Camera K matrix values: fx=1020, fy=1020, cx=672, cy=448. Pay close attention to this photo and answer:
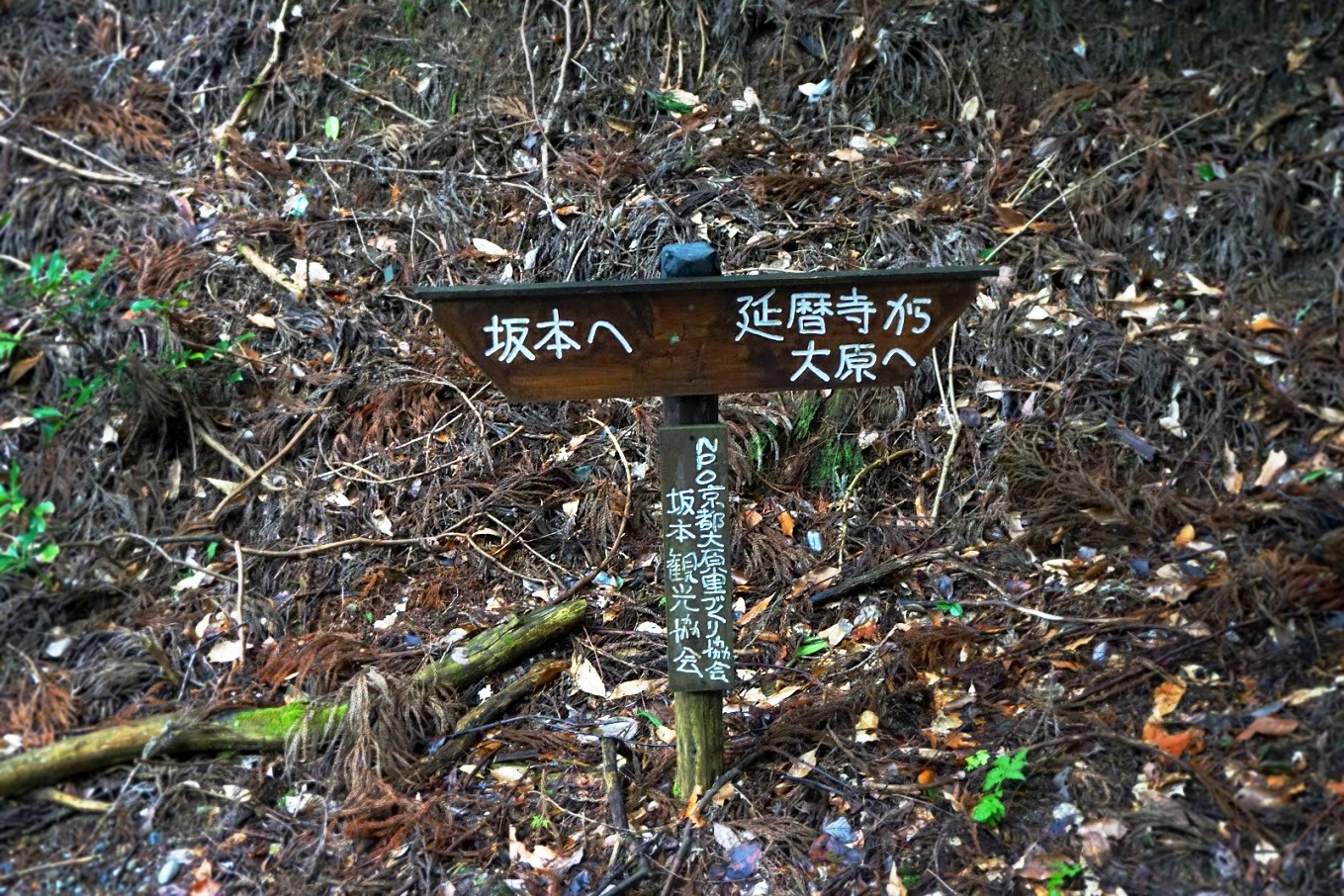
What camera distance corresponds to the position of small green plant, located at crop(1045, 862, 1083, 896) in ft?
9.21

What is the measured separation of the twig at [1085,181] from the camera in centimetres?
493

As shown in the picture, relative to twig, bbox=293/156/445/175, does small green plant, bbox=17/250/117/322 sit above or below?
below

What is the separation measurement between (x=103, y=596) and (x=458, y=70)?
144 inches

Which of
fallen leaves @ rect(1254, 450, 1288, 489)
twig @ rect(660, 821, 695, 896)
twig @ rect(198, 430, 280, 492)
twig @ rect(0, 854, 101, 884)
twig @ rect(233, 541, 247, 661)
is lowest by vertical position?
twig @ rect(0, 854, 101, 884)

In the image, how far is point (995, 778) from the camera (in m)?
3.12

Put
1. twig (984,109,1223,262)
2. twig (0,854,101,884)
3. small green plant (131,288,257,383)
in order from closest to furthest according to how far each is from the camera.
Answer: twig (0,854,101,884), twig (984,109,1223,262), small green plant (131,288,257,383)

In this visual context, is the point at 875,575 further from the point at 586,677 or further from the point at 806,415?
the point at 586,677

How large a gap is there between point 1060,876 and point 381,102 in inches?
222

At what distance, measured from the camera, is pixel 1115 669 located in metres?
3.37

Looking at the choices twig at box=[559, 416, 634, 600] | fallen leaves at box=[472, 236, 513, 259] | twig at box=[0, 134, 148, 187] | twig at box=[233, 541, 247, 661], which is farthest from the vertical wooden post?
twig at box=[0, 134, 148, 187]

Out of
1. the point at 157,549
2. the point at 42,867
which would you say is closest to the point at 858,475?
the point at 157,549

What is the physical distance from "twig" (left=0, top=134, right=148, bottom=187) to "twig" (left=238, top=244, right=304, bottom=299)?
986 mm

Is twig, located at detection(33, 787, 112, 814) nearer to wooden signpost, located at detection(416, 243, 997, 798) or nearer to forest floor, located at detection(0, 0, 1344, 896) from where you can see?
forest floor, located at detection(0, 0, 1344, 896)

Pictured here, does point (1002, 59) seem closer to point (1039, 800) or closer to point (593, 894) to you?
point (1039, 800)
